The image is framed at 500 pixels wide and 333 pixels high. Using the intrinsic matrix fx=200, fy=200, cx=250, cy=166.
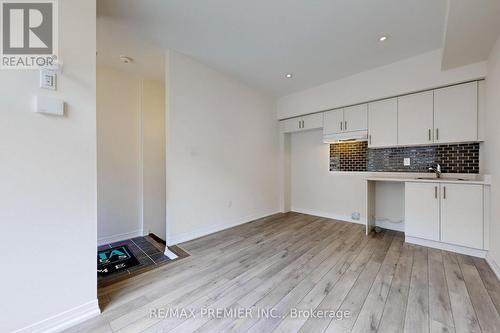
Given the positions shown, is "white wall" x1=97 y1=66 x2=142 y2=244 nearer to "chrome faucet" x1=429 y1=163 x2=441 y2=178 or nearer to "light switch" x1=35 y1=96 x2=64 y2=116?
"light switch" x1=35 y1=96 x2=64 y2=116

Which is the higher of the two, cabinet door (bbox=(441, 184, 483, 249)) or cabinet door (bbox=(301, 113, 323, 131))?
cabinet door (bbox=(301, 113, 323, 131))

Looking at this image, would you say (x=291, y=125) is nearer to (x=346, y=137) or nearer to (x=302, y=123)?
(x=302, y=123)

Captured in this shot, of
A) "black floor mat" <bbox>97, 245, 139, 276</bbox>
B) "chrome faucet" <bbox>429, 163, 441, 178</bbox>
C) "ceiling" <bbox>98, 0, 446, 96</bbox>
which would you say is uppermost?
"ceiling" <bbox>98, 0, 446, 96</bbox>

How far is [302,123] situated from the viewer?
446 cm

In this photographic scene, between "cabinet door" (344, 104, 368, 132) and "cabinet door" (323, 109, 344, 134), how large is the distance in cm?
9

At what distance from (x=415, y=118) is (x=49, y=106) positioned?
4.29 m

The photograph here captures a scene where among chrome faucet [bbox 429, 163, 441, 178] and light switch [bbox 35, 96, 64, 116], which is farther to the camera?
chrome faucet [bbox 429, 163, 441, 178]

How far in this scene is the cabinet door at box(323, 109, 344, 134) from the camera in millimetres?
3848

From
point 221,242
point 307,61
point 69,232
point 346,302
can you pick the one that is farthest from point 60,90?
point 307,61

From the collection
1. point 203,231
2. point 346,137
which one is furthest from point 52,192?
point 346,137

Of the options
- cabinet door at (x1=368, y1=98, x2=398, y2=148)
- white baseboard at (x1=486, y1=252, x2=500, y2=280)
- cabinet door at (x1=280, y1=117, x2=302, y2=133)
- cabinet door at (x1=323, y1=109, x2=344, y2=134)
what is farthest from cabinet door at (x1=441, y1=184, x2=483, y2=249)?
cabinet door at (x1=280, y1=117, x2=302, y2=133)

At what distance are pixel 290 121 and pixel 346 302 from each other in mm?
3736

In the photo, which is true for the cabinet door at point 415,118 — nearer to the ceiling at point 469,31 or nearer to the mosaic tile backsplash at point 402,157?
the mosaic tile backsplash at point 402,157

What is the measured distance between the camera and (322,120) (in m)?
4.14
